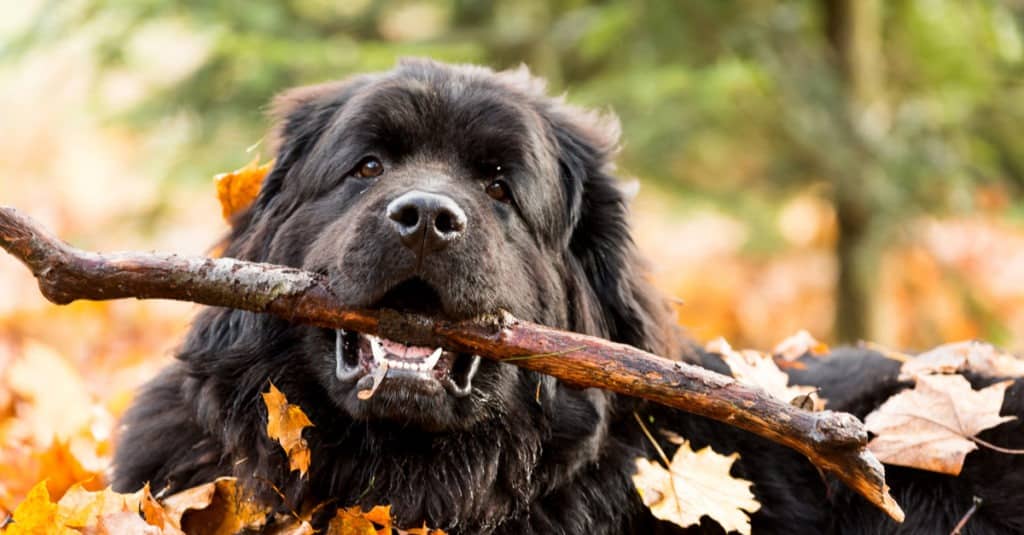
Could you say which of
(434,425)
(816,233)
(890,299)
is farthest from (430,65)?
(816,233)

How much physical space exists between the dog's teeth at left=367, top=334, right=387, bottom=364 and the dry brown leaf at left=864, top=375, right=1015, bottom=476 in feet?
5.39

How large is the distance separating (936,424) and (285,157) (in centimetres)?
237

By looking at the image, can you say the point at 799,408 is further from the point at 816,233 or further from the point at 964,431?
the point at 816,233

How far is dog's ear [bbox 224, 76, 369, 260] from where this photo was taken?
357cm

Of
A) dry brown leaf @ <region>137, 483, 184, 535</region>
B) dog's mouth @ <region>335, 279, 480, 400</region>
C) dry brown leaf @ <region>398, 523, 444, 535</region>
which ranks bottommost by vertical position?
dry brown leaf @ <region>398, 523, 444, 535</region>

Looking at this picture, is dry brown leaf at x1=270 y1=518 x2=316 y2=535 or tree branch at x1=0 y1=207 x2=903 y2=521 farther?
dry brown leaf at x1=270 y1=518 x2=316 y2=535

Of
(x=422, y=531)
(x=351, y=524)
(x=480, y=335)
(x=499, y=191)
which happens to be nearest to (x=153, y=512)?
(x=351, y=524)

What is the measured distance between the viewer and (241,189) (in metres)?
3.79

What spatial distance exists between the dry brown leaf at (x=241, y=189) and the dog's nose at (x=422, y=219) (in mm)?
1050

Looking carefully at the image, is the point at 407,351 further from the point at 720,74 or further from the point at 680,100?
the point at 680,100

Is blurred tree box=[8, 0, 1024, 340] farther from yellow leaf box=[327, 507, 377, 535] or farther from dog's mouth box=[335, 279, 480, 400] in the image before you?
yellow leaf box=[327, 507, 377, 535]

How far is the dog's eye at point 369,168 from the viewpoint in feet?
11.3

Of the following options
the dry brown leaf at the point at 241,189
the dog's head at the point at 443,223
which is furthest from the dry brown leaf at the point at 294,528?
the dry brown leaf at the point at 241,189

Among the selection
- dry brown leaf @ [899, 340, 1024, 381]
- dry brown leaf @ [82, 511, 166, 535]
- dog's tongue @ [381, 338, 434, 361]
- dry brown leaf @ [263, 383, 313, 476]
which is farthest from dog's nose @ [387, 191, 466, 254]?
dry brown leaf @ [899, 340, 1024, 381]
